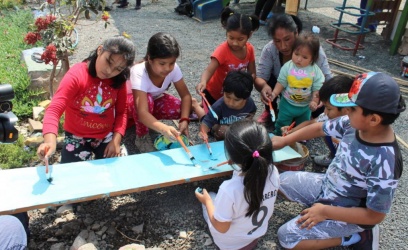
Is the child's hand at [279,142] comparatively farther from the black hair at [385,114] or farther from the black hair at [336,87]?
the black hair at [385,114]

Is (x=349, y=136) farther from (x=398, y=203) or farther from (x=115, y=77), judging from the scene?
(x=115, y=77)

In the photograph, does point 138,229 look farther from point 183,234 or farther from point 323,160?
point 323,160

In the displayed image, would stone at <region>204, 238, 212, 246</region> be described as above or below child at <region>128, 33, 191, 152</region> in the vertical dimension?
below

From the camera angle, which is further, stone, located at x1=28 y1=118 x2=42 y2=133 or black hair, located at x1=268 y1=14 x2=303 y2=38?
stone, located at x1=28 y1=118 x2=42 y2=133

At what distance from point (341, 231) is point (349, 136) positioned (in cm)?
57

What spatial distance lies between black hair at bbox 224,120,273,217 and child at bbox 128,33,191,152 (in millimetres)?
872

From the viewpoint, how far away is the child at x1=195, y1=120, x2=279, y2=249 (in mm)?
1692

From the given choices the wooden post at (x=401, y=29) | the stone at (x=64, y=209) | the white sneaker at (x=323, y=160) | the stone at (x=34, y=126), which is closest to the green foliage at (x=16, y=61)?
the stone at (x=34, y=126)

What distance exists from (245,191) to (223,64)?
172 centimetres

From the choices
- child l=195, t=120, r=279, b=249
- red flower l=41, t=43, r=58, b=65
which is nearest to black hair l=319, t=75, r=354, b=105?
child l=195, t=120, r=279, b=249

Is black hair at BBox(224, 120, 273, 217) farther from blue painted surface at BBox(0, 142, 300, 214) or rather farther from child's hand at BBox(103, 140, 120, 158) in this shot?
child's hand at BBox(103, 140, 120, 158)

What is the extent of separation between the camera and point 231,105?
9.12 ft

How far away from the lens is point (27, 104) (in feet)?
11.6

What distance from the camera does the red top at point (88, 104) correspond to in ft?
7.56
